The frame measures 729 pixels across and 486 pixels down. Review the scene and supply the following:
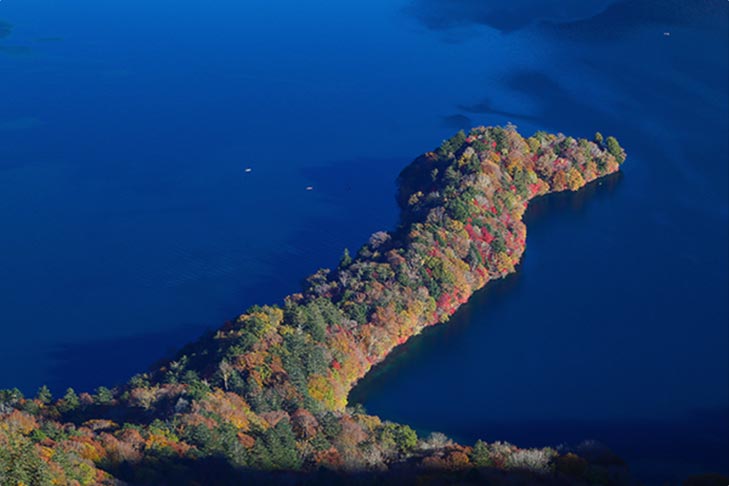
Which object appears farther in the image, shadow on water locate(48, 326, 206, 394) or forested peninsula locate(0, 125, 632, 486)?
shadow on water locate(48, 326, 206, 394)

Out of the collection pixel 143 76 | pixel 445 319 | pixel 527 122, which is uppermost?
pixel 143 76

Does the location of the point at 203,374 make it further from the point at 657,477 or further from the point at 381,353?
the point at 657,477

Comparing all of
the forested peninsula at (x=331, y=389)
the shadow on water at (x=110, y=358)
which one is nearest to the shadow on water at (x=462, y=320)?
the forested peninsula at (x=331, y=389)

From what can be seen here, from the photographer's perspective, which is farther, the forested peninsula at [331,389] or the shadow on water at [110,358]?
the shadow on water at [110,358]

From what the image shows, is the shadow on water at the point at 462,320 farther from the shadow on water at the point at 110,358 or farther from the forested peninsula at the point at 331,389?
the shadow on water at the point at 110,358

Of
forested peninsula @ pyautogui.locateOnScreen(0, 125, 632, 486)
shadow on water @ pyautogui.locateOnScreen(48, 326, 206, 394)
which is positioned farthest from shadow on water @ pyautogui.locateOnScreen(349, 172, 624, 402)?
shadow on water @ pyautogui.locateOnScreen(48, 326, 206, 394)

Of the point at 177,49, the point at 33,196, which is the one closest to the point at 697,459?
the point at 33,196

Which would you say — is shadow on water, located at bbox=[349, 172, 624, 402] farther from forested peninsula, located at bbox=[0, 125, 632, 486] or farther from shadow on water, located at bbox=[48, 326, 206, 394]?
shadow on water, located at bbox=[48, 326, 206, 394]

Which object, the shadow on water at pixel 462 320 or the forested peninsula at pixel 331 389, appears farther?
the shadow on water at pixel 462 320
